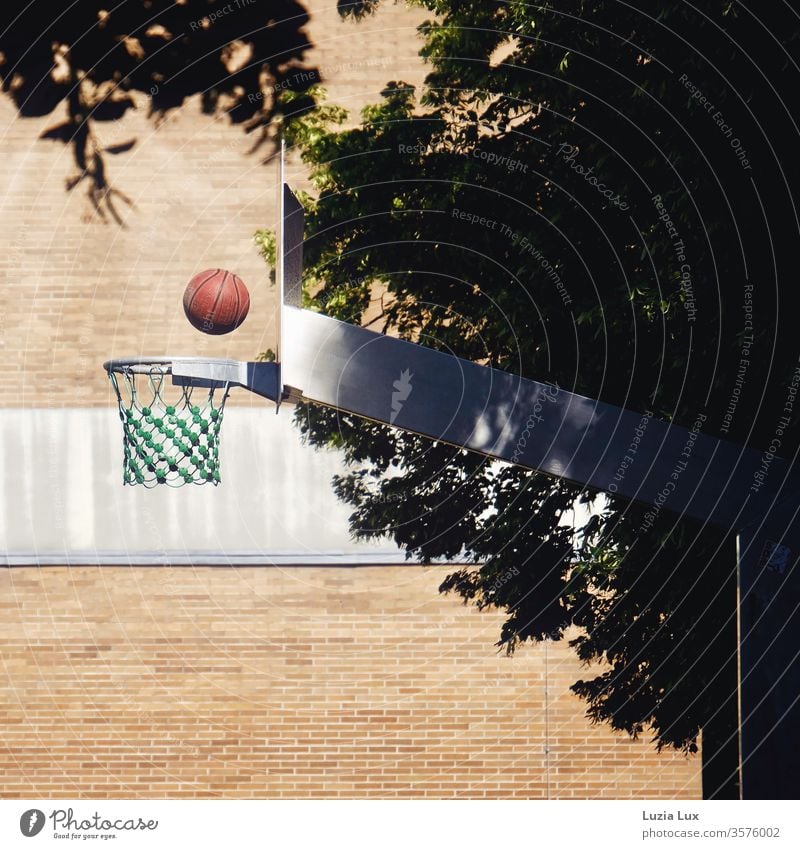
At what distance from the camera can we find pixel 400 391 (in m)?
4.19

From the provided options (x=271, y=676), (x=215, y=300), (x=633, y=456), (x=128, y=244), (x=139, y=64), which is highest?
(x=139, y=64)

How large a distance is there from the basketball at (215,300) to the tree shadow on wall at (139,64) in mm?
1879

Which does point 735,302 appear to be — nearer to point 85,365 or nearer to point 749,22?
point 749,22

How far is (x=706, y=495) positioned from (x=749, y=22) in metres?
2.34

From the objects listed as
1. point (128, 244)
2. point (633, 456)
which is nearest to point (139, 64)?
point (128, 244)

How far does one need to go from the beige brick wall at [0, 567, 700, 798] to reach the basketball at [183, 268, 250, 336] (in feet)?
7.30

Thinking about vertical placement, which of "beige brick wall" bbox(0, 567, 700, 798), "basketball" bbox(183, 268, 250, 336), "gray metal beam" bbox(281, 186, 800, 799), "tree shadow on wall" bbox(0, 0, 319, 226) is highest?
"tree shadow on wall" bbox(0, 0, 319, 226)

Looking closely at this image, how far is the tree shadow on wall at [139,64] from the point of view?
7488 millimetres

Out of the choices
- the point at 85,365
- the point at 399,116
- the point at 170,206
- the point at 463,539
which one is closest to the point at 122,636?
the point at 85,365

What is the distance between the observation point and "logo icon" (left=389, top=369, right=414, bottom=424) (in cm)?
419
